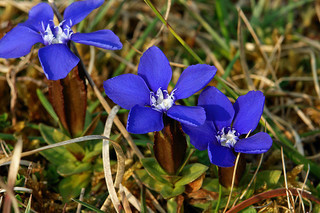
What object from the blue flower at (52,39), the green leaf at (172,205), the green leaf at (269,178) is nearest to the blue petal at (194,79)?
the blue flower at (52,39)

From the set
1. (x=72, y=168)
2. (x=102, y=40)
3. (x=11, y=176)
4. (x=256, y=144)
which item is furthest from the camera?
(x=72, y=168)

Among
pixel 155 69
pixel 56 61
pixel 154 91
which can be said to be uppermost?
pixel 56 61

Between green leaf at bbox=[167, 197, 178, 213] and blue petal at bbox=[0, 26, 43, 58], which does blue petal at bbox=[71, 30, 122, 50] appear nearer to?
blue petal at bbox=[0, 26, 43, 58]

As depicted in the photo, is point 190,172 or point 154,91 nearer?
point 154,91

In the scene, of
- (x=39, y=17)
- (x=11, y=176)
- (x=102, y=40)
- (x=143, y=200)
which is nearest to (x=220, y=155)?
(x=143, y=200)

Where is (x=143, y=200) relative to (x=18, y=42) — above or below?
below

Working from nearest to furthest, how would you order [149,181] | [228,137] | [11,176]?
[11,176] → [228,137] → [149,181]

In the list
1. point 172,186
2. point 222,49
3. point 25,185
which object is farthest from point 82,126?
point 222,49

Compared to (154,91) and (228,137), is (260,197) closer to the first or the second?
(228,137)
